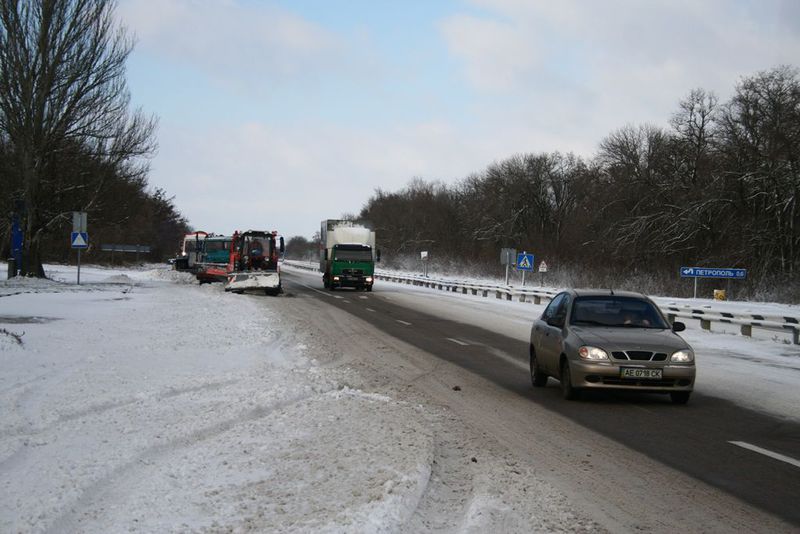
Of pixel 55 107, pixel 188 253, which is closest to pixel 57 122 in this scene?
pixel 55 107

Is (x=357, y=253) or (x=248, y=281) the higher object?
(x=357, y=253)

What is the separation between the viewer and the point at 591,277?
4719cm

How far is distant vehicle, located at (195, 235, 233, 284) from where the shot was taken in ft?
155

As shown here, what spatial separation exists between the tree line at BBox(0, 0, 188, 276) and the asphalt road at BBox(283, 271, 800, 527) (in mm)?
27791

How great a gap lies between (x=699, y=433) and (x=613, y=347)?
1.85 meters

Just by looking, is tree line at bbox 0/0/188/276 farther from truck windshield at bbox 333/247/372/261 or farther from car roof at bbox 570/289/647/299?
car roof at bbox 570/289/647/299

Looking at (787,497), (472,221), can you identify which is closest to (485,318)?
(787,497)

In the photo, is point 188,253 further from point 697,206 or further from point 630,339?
point 630,339

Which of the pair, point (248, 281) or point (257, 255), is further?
point (257, 255)

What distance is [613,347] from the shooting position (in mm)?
10359

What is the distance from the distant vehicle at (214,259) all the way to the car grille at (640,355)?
1514 inches

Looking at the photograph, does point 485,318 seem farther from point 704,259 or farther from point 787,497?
point 787,497

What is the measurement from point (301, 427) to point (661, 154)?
54.1 m

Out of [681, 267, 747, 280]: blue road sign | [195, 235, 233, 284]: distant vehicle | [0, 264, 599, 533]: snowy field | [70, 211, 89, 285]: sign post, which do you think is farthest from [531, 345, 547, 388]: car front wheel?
[195, 235, 233, 284]: distant vehicle
